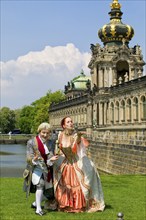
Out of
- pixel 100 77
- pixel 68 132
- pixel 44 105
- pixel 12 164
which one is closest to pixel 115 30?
pixel 100 77

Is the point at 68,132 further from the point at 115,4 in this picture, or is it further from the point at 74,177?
the point at 115,4

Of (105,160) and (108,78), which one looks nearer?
(105,160)

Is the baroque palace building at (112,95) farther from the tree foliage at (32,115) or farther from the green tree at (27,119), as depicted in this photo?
the green tree at (27,119)

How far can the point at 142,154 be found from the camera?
83.5 feet

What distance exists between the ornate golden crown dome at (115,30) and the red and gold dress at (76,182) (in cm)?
5338

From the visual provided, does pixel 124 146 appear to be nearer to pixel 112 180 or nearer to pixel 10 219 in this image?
pixel 112 180

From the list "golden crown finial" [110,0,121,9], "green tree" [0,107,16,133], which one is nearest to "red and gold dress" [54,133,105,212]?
"golden crown finial" [110,0,121,9]

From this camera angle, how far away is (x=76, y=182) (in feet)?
33.7

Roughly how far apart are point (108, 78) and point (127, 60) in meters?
3.88

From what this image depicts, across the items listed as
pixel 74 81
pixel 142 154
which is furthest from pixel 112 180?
pixel 74 81

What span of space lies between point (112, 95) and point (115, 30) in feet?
41.0

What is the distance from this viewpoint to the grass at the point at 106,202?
10.2 metres

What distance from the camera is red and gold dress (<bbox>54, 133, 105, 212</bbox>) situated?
404 inches

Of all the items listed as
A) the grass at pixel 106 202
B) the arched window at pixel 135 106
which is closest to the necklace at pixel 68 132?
the grass at pixel 106 202
